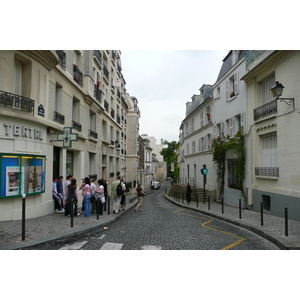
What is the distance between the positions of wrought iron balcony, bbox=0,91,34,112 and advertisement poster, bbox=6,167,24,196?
2032 mm

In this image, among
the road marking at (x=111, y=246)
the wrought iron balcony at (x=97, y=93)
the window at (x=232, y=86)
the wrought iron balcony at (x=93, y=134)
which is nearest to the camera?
the road marking at (x=111, y=246)

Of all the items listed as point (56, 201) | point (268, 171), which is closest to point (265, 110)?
point (268, 171)

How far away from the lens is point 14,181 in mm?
8484

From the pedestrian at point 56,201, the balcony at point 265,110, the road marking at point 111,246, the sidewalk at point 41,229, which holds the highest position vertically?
the balcony at point 265,110

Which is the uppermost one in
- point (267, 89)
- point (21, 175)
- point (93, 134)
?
point (267, 89)

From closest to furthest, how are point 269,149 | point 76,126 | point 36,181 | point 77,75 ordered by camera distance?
point 36,181 → point 269,149 → point 76,126 → point 77,75

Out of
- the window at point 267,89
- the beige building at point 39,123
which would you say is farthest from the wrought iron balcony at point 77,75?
the window at point 267,89

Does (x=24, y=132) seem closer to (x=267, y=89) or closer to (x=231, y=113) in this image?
(x=267, y=89)

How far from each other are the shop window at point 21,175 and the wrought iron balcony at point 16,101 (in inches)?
63.9

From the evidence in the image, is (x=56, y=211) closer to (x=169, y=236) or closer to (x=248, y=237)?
(x=169, y=236)

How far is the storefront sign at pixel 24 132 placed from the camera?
326 inches

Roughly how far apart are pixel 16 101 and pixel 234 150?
11.4m

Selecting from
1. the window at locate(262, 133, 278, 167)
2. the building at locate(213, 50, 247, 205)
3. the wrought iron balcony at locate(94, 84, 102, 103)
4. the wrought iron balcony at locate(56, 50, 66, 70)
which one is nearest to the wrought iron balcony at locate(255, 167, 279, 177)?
the window at locate(262, 133, 278, 167)

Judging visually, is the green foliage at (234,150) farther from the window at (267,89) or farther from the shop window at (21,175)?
the shop window at (21,175)
